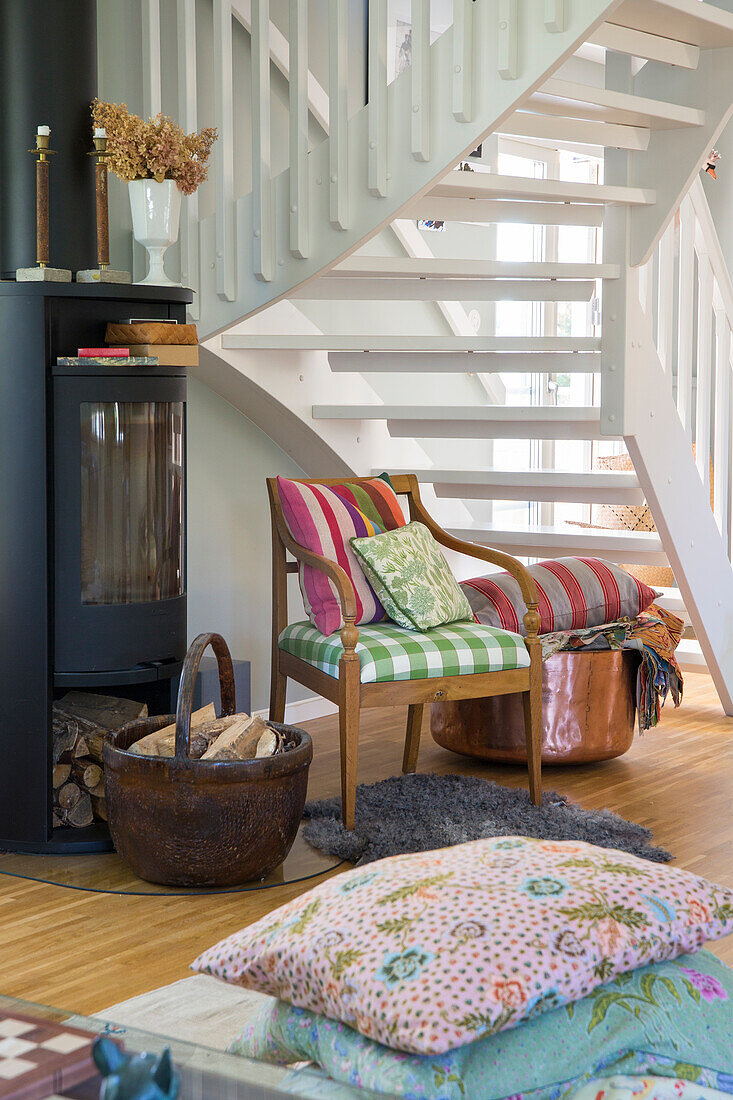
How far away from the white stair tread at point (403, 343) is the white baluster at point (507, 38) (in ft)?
3.09

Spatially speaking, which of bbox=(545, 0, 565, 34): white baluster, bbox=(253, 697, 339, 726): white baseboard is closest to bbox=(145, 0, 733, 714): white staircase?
bbox=(545, 0, 565, 34): white baluster

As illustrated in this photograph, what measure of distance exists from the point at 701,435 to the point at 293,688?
172 centimetres

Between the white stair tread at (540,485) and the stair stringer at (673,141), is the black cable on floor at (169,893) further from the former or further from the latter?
A: the stair stringer at (673,141)

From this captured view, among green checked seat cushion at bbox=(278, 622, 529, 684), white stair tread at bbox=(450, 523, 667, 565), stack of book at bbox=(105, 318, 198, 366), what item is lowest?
green checked seat cushion at bbox=(278, 622, 529, 684)

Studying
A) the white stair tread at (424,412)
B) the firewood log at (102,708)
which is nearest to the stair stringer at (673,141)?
the white stair tread at (424,412)

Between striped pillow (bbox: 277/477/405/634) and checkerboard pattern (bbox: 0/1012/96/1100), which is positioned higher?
striped pillow (bbox: 277/477/405/634)

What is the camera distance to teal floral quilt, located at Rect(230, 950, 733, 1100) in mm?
971

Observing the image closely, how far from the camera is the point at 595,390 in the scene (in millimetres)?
6812

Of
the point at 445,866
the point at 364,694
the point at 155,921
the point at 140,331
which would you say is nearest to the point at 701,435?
the point at 364,694

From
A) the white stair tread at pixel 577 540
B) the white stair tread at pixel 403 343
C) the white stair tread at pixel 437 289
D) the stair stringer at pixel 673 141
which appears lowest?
the white stair tread at pixel 577 540

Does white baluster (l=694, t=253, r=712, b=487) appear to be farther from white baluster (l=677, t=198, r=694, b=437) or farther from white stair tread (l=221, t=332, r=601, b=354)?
white stair tread (l=221, t=332, r=601, b=354)

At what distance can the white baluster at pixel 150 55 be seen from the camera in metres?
3.60

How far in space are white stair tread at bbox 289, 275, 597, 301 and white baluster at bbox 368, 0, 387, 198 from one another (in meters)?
0.59

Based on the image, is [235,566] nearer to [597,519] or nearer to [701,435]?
[701,435]
